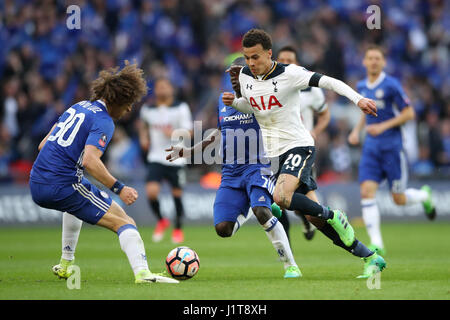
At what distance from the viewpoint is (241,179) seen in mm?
8688

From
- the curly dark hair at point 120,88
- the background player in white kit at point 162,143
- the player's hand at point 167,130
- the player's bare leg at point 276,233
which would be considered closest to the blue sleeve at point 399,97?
the player's bare leg at point 276,233

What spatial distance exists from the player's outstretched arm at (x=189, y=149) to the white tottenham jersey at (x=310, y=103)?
2.05 metres

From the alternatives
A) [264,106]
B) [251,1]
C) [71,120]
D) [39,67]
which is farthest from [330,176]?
[71,120]

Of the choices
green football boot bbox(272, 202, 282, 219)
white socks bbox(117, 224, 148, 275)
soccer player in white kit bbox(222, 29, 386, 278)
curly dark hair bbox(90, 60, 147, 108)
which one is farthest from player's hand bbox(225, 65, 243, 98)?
white socks bbox(117, 224, 148, 275)

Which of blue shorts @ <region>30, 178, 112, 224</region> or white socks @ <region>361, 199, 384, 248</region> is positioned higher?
blue shorts @ <region>30, 178, 112, 224</region>

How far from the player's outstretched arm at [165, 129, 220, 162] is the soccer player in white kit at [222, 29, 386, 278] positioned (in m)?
0.75

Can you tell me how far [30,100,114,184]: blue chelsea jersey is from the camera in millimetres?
7387

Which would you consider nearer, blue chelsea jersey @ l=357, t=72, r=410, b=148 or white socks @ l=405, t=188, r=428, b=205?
blue chelsea jersey @ l=357, t=72, r=410, b=148

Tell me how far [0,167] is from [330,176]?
8561 millimetres

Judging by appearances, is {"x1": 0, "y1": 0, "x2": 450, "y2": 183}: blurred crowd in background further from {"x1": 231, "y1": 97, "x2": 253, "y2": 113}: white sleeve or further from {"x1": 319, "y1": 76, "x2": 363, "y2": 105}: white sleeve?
{"x1": 319, "y1": 76, "x2": 363, "y2": 105}: white sleeve

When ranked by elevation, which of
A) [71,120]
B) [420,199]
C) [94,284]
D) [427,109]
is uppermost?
[427,109]
